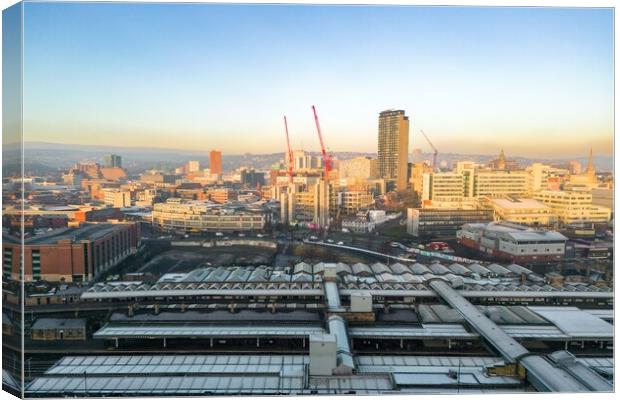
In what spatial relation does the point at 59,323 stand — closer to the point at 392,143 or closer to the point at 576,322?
the point at 576,322

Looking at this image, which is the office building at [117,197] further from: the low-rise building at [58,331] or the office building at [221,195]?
the low-rise building at [58,331]

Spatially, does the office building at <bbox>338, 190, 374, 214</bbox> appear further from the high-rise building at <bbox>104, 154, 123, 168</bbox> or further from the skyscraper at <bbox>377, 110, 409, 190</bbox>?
the high-rise building at <bbox>104, 154, 123, 168</bbox>

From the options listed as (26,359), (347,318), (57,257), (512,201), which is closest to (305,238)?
(512,201)

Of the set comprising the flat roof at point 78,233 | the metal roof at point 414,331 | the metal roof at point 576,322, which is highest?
the flat roof at point 78,233

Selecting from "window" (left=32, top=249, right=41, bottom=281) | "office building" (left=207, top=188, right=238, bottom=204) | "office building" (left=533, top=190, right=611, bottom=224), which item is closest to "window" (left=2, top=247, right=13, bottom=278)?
"window" (left=32, top=249, right=41, bottom=281)

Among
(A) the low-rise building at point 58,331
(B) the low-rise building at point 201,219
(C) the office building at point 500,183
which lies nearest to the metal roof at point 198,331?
(A) the low-rise building at point 58,331

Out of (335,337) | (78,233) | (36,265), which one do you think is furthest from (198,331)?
(78,233)

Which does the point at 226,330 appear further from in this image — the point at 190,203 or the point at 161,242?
the point at 190,203
